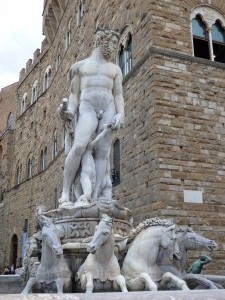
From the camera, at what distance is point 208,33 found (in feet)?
35.1

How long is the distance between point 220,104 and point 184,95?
103 centimetres

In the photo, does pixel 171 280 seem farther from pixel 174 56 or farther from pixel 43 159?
pixel 43 159

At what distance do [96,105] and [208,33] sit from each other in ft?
22.0

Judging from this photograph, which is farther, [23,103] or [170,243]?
[23,103]

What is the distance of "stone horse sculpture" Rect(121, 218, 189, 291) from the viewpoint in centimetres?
362

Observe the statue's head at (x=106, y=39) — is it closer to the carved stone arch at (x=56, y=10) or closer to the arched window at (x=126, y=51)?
the arched window at (x=126, y=51)

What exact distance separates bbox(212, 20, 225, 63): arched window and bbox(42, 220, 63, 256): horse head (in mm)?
8462

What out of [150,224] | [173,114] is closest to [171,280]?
[150,224]

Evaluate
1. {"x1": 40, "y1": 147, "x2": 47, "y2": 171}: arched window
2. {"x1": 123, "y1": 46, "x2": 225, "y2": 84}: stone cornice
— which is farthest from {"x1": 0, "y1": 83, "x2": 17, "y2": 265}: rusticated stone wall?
{"x1": 123, "y1": 46, "x2": 225, "y2": 84}: stone cornice

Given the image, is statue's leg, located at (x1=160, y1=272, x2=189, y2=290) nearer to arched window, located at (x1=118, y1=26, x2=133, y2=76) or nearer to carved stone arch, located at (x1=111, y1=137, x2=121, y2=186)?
carved stone arch, located at (x1=111, y1=137, x2=121, y2=186)

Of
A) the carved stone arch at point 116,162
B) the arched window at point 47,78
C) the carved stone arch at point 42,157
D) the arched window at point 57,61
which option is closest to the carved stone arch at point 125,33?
the carved stone arch at point 116,162

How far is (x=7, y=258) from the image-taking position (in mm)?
24062

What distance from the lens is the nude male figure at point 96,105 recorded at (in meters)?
4.88

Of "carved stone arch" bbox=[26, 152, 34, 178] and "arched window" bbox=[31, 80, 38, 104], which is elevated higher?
"arched window" bbox=[31, 80, 38, 104]
